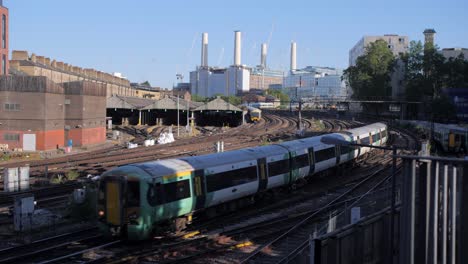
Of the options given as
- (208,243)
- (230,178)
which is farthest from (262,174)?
(208,243)

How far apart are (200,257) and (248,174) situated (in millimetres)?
5920

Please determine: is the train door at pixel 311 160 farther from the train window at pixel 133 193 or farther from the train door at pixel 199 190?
the train window at pixel 133 193

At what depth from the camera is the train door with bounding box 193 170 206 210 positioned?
16828mm

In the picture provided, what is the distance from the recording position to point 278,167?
2200 centimetres

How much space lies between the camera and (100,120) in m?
55.2

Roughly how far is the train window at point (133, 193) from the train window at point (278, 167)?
300 inches

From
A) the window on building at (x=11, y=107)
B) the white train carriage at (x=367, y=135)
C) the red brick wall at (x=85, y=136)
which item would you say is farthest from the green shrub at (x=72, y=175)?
the red brick wall at (x=85, y=136)

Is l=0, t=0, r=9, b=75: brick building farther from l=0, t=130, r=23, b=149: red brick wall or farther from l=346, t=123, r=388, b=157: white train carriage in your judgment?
l=346, t=123, r=388, b=157: white train carriage

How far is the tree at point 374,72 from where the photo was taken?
85.2m

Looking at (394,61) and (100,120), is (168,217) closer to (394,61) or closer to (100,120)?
(100,120)

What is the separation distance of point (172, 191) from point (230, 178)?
10.8ft

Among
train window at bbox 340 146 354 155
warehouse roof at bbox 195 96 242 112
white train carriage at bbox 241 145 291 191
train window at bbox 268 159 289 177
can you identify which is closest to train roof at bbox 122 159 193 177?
white train carriage at bbox 241 145 291 191

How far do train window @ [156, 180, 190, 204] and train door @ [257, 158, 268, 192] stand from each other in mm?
4680

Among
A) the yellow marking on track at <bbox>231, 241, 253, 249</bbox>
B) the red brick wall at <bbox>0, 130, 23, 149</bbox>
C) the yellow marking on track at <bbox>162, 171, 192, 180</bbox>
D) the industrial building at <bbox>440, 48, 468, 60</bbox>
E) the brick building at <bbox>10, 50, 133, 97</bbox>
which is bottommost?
the yellow marking on track at <bbox>231, 241, 253, 249</bbox>
